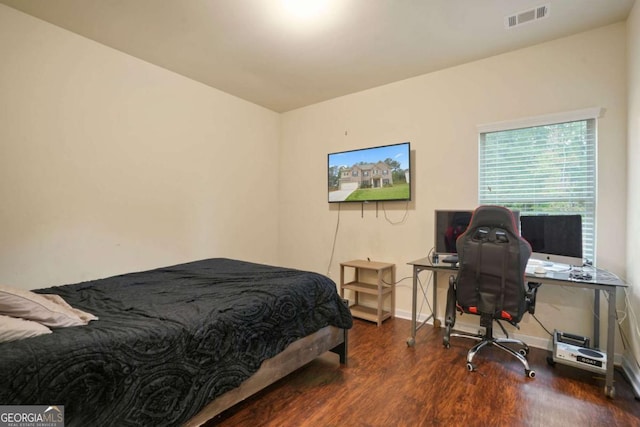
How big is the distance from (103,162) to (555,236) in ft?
13.3

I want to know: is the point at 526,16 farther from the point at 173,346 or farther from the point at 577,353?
the point at 173,346

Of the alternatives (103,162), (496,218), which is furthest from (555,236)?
(103,162)

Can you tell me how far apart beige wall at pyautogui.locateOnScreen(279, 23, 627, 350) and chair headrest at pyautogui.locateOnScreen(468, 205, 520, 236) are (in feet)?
2.58

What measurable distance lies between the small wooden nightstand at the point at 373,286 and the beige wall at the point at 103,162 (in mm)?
1580

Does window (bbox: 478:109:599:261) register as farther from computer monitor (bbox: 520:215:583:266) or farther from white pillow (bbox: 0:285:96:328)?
white pillow (bbox: 0:285:96:328)

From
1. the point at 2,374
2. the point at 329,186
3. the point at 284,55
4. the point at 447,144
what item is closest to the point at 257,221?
the point at 329,186

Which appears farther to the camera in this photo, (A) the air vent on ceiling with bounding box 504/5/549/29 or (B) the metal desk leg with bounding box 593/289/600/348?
(B) the metal desk leg with bounding box 593/289/600/348

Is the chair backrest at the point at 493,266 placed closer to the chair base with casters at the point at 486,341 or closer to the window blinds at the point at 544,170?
the chair base with casters at the point at 486,341

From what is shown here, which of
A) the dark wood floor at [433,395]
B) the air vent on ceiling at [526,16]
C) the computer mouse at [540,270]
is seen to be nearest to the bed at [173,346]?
the dark wood floor at [433,395]

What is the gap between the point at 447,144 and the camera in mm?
3338

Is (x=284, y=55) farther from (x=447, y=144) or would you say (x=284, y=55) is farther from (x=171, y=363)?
(x=171, y=363)

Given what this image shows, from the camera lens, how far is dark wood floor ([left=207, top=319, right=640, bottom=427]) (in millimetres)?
1840

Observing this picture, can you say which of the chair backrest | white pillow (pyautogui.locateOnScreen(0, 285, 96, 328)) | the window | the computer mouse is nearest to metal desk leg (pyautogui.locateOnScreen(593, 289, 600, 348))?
the window

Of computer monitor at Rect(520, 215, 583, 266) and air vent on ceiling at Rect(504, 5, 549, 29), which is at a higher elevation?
air vent on ceiling at Rect(504, 5, 549, 29)
